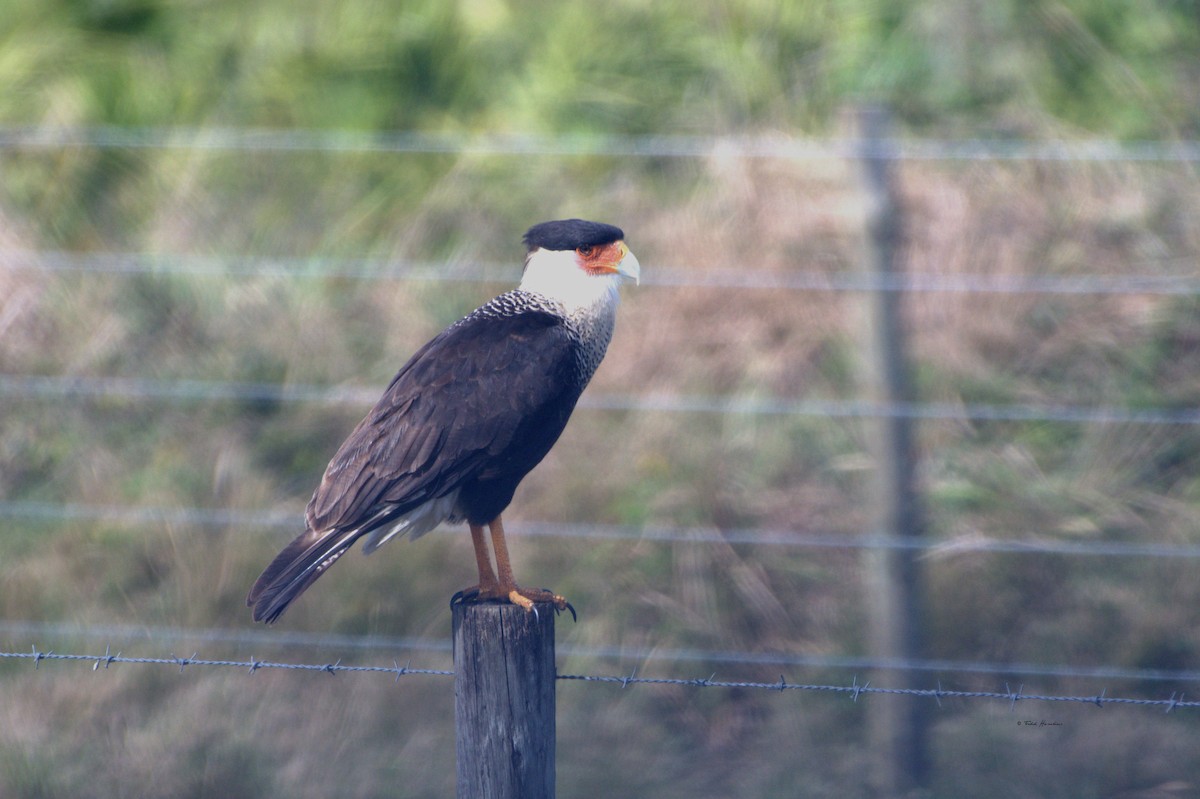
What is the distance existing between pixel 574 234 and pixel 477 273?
73.5 inches

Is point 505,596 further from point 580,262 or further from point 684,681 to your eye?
point 580,262

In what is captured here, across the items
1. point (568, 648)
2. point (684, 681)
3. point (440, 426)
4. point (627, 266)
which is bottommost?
point (568, 648)

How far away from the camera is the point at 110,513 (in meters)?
4.40

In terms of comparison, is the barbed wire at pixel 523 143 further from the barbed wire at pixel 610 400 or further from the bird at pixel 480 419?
the bird at pixel 480 419

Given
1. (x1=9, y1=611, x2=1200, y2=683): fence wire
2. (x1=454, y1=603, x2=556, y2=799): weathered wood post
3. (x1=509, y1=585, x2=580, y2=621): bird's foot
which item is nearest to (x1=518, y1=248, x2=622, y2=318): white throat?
(x1=509, y1=585, x2=580, y2=621): bird's foot

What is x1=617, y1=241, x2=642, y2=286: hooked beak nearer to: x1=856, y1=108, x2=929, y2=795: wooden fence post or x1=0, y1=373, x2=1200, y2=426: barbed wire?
x1=856, y1=108, x2=929, y2=795: wooden fence post

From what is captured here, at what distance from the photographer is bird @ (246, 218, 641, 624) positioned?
273 cm

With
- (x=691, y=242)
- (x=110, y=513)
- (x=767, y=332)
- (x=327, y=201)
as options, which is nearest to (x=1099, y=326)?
(x=767, y=332)

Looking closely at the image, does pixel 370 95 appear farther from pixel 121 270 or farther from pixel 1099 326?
pixel 1099 326

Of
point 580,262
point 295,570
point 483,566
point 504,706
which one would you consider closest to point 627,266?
point 580,262

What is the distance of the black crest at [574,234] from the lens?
3.10 meters

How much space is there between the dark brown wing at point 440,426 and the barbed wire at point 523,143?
202 cm

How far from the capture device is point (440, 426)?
9.25ft

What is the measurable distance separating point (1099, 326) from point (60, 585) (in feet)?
11.9
